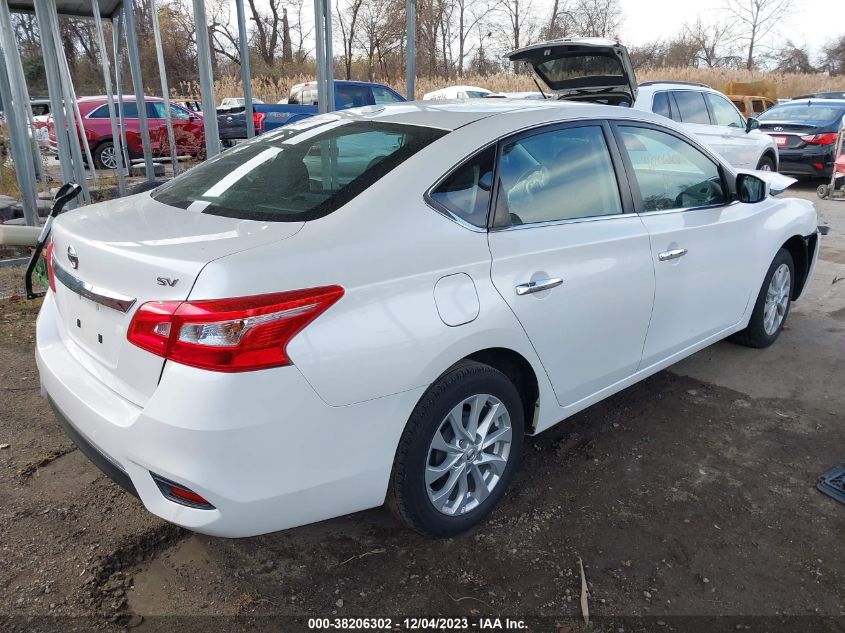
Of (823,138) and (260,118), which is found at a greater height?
(260,118)

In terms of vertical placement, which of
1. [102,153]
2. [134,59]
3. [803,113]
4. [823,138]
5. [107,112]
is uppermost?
[134,59]

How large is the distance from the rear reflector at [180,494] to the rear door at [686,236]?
223cm

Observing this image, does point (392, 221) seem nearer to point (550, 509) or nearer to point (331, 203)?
point (331, 203)

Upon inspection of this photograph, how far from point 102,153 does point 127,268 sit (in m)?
14.8

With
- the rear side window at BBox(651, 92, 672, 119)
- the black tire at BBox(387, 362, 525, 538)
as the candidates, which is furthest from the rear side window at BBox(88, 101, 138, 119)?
the black tire at BBox(387, 362, 525, 538)

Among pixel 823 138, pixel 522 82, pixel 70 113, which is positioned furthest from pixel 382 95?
pixel 522 82

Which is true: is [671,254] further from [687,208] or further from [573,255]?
[573,255]

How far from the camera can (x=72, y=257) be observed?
228cm

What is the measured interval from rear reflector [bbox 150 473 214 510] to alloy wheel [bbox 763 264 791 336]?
149 inches

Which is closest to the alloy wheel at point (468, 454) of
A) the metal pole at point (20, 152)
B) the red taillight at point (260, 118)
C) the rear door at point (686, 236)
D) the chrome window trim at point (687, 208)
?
the rear door at point (686, 236)

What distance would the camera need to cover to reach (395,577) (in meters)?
2.37

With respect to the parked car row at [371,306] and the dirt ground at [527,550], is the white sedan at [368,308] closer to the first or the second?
the parked car row at [371,306]

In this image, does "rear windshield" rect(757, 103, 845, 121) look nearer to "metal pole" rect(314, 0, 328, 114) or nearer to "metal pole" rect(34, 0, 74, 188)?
"metal pole" rect(314, 0, 328, 114)

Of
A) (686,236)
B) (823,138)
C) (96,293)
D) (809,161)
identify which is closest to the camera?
(96,293)
